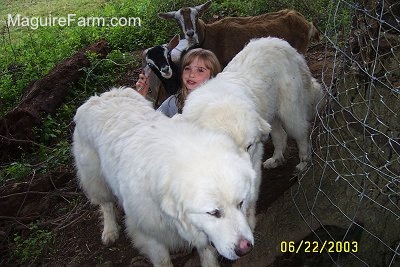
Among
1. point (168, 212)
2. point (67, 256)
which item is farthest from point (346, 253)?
point (67, 256)

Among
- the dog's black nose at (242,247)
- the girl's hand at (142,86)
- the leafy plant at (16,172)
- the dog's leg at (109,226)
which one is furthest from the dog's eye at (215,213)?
the leafy plant at (16,172)

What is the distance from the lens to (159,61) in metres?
5.12

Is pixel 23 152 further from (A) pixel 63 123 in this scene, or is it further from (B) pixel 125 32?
(B) pixel 125 32

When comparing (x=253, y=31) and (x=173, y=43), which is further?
(x=253, y=31)

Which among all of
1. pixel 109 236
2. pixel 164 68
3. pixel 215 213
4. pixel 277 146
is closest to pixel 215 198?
pixel 215 213

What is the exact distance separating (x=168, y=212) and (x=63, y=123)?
4583 millimetres

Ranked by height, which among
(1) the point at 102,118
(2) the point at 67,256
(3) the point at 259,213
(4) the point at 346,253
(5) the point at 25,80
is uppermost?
(1) the point at 102,118

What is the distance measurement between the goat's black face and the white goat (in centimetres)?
140

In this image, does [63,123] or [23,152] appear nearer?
[23,152]

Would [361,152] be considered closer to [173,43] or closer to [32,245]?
[32,245]

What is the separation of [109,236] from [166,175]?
167 cm

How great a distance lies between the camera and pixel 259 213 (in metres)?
3.33

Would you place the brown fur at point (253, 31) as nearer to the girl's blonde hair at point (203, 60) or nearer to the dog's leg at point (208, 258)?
the girl's blonde hair at point (203, 60)

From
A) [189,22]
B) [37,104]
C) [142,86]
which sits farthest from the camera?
[189,22]
